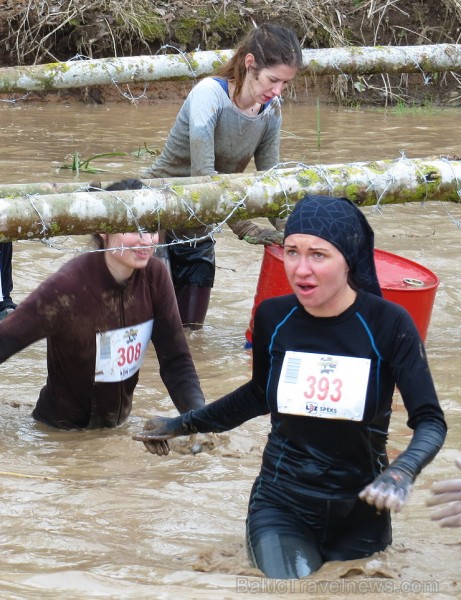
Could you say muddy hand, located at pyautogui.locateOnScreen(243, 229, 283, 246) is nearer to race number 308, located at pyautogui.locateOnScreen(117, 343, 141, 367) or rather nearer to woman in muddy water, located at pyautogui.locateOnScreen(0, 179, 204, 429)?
woman in muddy water, located at pyautogui.locateOnScreen(0, 179, 204, 429)

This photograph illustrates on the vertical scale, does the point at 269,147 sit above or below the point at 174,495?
above

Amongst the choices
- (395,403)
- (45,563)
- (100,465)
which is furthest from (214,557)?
(395,403)

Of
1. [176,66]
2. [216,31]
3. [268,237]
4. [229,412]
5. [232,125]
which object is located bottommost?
[229,412]

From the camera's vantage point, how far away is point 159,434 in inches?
140

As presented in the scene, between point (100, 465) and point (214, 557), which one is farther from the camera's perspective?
point (100, 465)

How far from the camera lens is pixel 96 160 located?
10.1 meters

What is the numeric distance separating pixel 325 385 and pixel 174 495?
3.42ft

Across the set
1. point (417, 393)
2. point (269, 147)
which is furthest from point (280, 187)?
point (417, 393)

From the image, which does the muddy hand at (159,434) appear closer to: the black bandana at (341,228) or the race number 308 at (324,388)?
the race number 308 at (324,388)

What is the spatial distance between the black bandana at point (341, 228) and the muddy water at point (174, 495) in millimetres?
930

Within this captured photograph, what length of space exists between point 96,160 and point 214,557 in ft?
23.6

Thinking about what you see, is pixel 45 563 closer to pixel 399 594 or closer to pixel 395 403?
pixel 399 594

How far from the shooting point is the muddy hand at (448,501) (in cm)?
297

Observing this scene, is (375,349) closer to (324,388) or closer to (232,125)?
(324,388)
